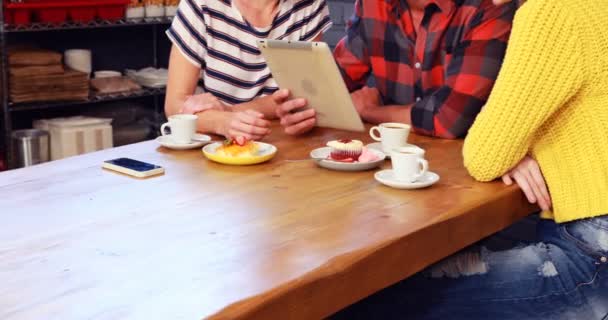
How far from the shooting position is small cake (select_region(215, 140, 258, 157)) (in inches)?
70.8

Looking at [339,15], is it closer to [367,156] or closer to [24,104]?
[24,104]

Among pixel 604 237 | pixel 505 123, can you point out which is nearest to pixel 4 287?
pixel 505 123

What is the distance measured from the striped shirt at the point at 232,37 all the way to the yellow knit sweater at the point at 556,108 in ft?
3.10

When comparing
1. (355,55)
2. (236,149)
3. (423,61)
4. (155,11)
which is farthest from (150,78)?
(236,149)

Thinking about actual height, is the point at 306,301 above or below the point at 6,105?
above

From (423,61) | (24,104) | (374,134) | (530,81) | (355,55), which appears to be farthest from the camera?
(24,104)

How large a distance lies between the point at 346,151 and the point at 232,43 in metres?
0.77

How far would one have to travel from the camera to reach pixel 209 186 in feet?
5.38

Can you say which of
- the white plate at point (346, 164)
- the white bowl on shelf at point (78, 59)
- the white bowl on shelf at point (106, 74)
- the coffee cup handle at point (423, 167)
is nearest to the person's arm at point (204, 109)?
the white plate at point (346, 164)

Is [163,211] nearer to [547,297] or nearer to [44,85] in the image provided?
[547,297]

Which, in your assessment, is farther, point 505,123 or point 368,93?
point 368,93

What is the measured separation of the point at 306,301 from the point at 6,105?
2.67 m

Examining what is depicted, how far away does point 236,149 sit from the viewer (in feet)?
5.91

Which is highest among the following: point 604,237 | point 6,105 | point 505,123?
point 505,123
